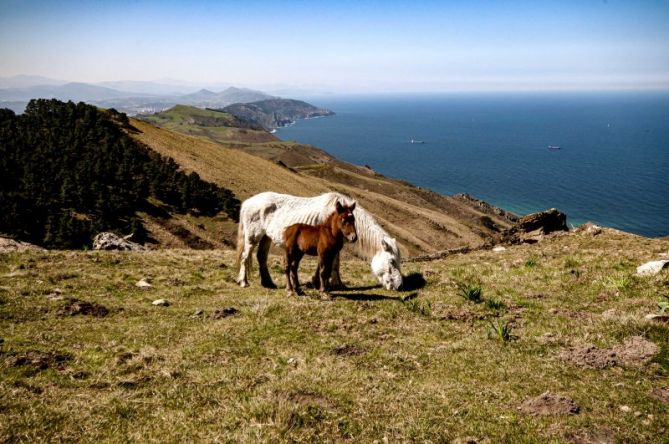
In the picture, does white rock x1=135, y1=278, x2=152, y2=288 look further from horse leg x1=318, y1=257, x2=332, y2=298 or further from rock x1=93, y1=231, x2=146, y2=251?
rock x1=93, y1=231, x2=146, y2=251

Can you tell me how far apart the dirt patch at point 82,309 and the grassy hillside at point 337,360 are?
60 mm

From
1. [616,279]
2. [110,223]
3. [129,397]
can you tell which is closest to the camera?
[129,397]

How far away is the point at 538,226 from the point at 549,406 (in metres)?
24.4

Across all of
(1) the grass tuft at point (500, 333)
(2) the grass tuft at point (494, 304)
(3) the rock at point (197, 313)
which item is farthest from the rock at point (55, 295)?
(2) the grass tuft at point (494, 304)

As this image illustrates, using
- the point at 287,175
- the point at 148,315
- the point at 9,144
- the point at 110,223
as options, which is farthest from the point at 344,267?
the point at 287,175

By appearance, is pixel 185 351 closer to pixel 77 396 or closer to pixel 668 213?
pixel 77 396

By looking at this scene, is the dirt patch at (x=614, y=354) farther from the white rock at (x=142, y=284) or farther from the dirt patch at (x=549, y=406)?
the white rock at (x=142, y=284)

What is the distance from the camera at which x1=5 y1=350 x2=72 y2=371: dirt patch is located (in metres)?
7.95

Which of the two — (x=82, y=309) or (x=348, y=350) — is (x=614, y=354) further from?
(x=82, y=309)

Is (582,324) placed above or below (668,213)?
above

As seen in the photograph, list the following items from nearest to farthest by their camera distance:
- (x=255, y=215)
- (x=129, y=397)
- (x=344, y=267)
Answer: (x=129, y=397) → (x=255, y=215) → (x=344, y=267)

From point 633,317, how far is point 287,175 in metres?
83.4

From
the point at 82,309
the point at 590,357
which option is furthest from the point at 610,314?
the point at 82,309

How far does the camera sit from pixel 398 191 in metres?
110
